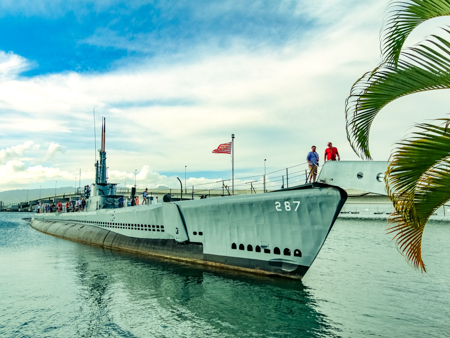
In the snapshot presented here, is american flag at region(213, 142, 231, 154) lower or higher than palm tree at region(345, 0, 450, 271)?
higher

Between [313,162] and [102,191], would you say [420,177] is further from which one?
[102,191]

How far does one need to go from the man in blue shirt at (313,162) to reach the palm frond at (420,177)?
24.2 feet

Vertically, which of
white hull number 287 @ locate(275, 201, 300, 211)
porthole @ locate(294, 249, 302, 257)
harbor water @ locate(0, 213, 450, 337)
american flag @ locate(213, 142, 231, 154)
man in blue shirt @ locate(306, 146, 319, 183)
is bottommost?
harbor water @ locate(0, 213, 450, 337)

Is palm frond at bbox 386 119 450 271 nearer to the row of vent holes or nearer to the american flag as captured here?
the row of vent holes

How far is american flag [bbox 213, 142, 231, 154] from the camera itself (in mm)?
17375

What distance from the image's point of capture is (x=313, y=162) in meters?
10.6

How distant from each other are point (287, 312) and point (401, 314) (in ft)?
8.76

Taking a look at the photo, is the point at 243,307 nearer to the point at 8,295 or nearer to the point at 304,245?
the point at 304,245

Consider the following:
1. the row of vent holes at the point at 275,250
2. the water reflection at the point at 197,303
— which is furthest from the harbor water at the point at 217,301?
the row of vent holes at the point at 275,250

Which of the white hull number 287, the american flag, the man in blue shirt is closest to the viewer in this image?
the white hull number 287

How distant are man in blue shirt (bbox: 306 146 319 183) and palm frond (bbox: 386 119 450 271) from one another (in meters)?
7.39

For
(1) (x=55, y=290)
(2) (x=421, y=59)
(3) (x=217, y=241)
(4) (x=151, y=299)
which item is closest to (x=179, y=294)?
(4) (x=151, y=299)

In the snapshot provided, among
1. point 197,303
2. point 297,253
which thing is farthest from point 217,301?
point 297,253

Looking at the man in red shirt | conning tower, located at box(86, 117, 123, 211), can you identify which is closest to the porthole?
the man in red shirt
